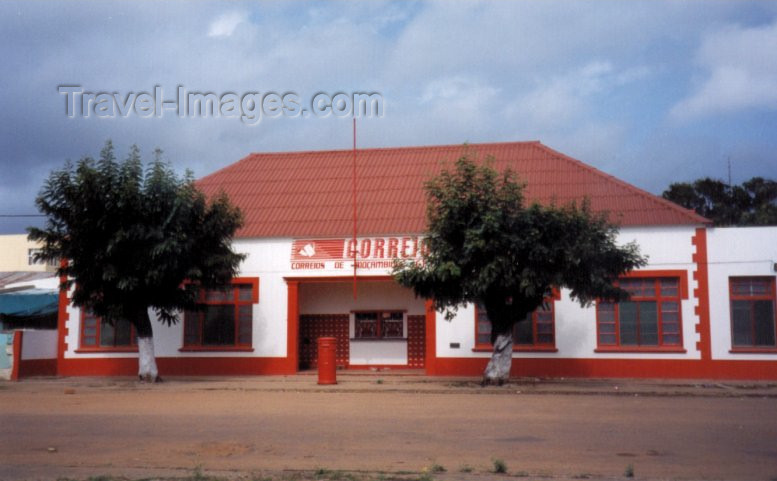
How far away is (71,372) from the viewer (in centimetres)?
2533

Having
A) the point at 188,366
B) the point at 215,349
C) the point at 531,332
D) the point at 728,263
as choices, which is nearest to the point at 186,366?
the point at 188,366

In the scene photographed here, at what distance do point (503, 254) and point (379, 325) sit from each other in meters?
8.35

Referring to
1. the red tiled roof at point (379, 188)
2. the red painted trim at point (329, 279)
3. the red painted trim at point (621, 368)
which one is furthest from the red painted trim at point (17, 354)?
the red painted trim at point (621, 368)

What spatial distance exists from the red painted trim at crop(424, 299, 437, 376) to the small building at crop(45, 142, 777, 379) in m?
0.04

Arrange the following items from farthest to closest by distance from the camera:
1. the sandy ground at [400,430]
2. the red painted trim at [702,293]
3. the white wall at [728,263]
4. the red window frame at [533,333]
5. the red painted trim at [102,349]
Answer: the red painted trim at [102,349] → the red window frame at [533,333] → the red painted trim at [702,293] → the white wall at [728,263] → the sandy ground at [400,430]

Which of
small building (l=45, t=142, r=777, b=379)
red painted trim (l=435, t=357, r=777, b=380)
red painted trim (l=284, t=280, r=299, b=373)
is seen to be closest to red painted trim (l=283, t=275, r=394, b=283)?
small building (l=45, t=142, r=777, b=379)

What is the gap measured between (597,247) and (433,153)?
1036 centimetres

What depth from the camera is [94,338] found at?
83.8ft

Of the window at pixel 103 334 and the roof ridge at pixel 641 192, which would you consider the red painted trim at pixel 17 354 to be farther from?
the roof ridge at pixel 641 192

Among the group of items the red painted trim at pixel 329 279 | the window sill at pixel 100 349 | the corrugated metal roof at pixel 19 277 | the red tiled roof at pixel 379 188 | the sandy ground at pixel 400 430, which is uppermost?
the red tiled roof at pixel 379 188

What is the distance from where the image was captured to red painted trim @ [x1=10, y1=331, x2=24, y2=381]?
2364cm

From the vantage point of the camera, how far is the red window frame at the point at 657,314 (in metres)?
22.5

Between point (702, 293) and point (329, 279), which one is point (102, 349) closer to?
point (329, 279)

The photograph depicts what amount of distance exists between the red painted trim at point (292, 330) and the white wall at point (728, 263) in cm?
1210
